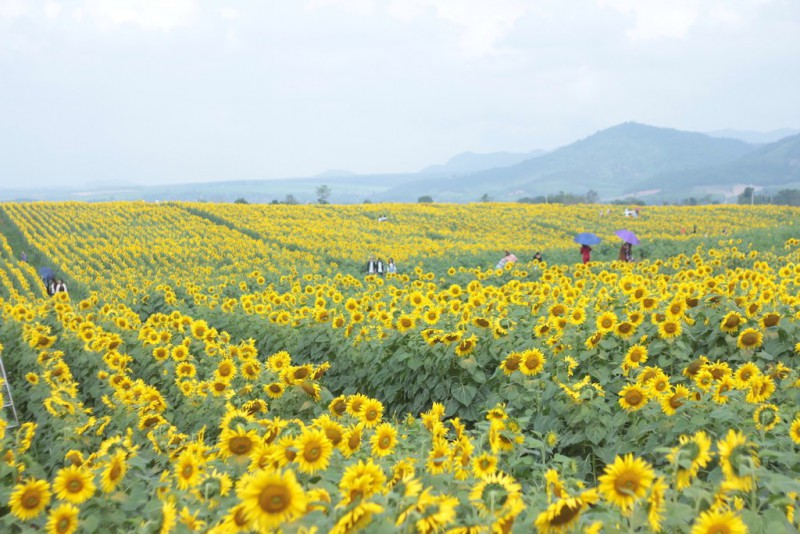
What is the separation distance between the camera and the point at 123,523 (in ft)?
10.5

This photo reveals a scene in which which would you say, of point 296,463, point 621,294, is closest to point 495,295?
point 621,294

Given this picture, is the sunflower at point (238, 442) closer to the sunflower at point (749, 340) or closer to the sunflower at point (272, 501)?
the sunflower at point (272, 501)

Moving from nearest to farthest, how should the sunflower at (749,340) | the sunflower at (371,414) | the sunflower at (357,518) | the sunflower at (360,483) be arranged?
the sunflower at (357,518) → the sunflower at (360,483) → the sunflower at (371,414) → the sunflower at (749,340)

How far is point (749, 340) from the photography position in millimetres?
5344

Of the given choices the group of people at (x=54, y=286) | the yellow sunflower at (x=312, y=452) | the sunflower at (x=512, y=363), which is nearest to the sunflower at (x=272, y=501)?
the yellow sunflower at (x=312, y=452)

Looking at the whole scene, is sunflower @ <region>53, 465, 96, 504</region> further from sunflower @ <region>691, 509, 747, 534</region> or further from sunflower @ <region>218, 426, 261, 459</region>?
sunflower @ <region>691, 509, 747, 534</region>

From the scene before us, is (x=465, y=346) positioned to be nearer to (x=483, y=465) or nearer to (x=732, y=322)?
(x=732, y=322)

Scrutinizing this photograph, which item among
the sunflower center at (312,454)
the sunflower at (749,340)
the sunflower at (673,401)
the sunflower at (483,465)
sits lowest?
the sunflower at (749,340)

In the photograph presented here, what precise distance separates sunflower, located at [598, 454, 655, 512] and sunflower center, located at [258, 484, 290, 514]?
1.18 meters

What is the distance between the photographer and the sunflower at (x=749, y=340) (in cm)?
534

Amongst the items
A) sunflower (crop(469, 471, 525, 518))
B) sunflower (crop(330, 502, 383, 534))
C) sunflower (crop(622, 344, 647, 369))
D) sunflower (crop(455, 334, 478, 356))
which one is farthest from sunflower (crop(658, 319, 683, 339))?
sunflower (crop(330, 502, 383, 534))

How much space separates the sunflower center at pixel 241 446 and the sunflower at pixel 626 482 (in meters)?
1.82

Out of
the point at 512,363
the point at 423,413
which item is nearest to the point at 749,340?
the point at 512,363

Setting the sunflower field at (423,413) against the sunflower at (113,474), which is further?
the sunflower at (113,474)
